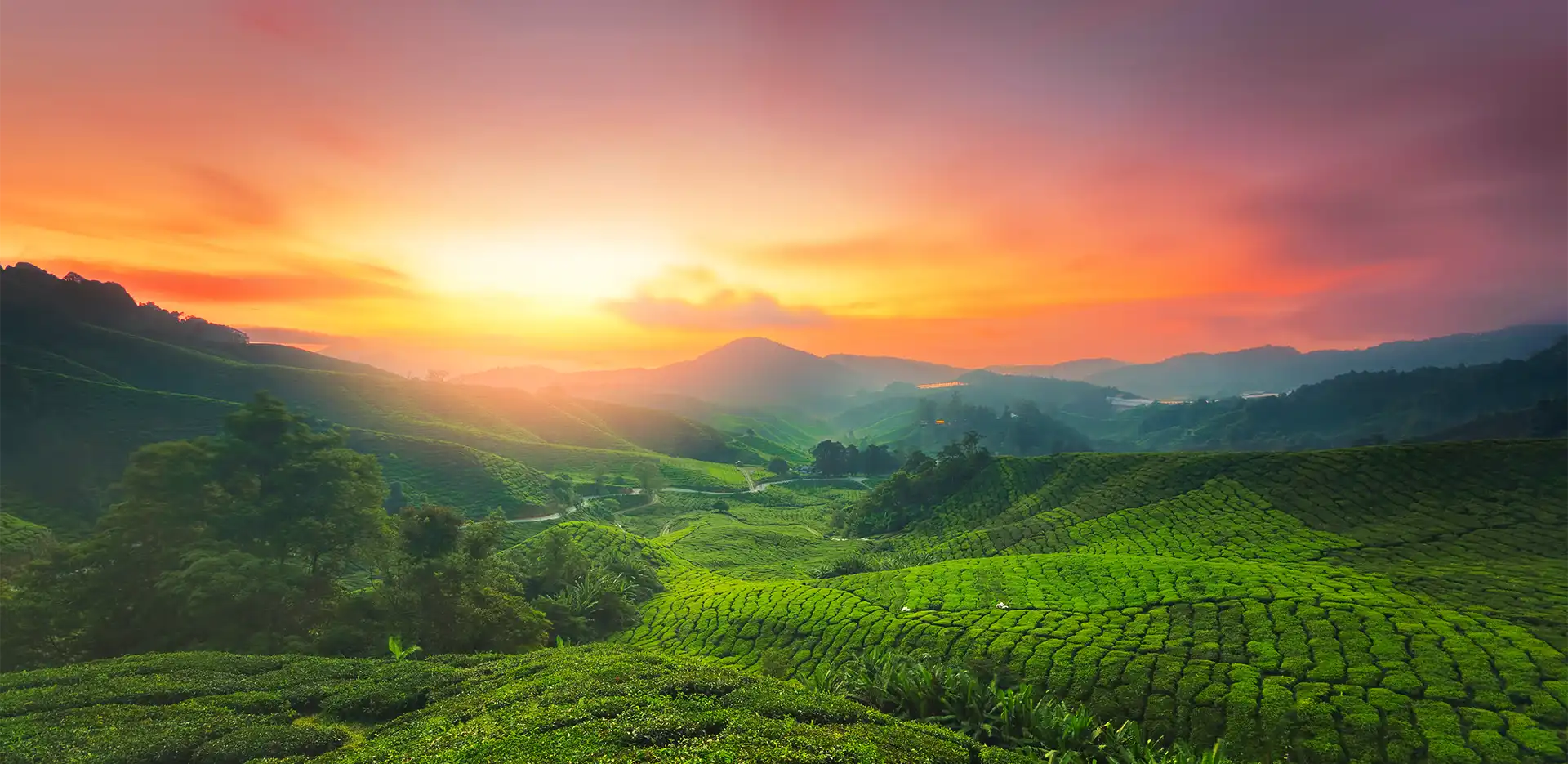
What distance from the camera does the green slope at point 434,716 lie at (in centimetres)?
1614

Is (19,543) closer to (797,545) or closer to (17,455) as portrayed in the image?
(17,455)

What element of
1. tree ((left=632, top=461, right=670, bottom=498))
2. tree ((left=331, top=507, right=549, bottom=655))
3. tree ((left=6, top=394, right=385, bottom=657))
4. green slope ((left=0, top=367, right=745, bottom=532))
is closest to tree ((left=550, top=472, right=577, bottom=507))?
green slope ((left=0, top=367, right=745, bottom=532))

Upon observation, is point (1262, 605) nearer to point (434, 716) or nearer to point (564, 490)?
point (434, 716)

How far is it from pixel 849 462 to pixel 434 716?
A: 5899 inches

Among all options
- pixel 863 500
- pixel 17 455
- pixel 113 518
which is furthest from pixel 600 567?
pixel 17 455

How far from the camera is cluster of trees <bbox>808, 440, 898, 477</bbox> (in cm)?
16288

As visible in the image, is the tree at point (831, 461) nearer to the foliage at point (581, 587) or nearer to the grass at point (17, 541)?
the foliage at point (581, 587)

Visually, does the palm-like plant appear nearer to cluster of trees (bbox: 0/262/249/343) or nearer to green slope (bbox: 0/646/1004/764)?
green slope (bbox: 0/646/1004/764)

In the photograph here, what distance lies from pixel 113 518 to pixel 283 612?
38.7ft

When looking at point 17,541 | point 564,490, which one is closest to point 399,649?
point 17,541

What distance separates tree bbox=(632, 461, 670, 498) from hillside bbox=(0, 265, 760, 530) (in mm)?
4474

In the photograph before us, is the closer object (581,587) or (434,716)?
(434,716)

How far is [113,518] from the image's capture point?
32969mm

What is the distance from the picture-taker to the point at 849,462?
166 m
